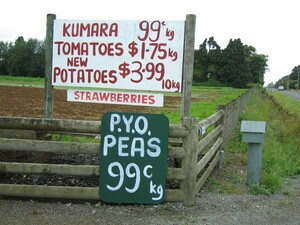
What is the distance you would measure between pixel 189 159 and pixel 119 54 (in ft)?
6.52

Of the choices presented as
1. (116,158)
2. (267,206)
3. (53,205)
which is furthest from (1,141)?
(267,206)

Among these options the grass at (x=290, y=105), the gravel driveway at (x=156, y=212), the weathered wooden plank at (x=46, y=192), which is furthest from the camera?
the grass at (x=290, y=105)

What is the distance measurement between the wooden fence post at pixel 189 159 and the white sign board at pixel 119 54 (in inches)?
37.3

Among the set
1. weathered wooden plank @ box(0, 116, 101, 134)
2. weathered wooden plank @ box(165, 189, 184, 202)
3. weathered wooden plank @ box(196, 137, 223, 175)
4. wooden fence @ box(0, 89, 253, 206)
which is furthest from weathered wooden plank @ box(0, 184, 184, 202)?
weathered wooden plank @ box(196, 137, 223, 175)

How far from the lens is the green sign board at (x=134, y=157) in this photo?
491 centimetres

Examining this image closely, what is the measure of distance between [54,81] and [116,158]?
2.03 metres

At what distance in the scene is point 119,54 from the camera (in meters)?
5.98

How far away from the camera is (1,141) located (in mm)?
4941

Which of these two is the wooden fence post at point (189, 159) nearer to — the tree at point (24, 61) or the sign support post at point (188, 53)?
the sign support post at point (188, 53)

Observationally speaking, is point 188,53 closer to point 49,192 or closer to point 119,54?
point 119,54

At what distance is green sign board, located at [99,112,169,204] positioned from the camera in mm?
4906

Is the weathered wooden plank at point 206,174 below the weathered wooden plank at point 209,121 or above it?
below

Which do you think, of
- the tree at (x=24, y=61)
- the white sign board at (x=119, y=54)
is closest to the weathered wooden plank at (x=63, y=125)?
the white sign board at (x=119, y=54)

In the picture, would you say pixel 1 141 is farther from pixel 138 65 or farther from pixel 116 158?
pixel 138 65
